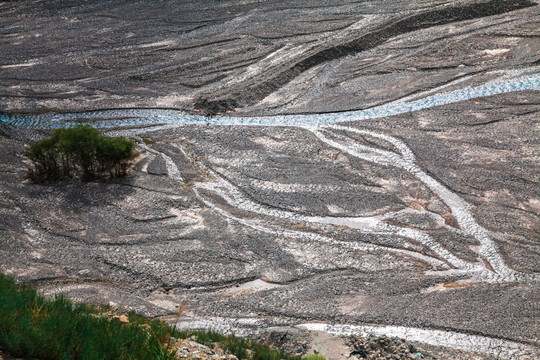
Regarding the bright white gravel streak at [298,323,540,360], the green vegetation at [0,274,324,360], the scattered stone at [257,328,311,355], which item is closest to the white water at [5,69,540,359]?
the bright white gravel streak at [298,323,540,360]

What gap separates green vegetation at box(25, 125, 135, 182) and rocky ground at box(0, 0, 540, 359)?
18.6 inches

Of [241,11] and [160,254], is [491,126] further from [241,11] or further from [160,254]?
[241,11]

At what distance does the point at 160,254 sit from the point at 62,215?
305 centimetres

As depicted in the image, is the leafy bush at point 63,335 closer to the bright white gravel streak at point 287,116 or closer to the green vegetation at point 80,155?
the green vegetation at point 80,155

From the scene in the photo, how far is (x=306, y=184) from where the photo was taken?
50.4ft

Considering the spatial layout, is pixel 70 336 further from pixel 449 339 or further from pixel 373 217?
pixel 373 217

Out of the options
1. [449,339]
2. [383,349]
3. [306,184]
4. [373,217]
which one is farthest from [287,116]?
[383,349]

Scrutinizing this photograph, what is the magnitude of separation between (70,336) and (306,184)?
950 centimetres

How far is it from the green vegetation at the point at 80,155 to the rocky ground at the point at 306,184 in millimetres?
473

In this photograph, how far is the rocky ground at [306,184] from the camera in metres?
11.0

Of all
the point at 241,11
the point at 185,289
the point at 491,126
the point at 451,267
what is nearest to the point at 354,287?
the point at 451,267

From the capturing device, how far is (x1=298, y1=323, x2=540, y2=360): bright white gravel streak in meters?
9.36

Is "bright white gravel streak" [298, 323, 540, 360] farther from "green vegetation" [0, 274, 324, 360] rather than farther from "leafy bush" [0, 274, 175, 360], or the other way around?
"leafy bush" [0, 274, 175, 360]

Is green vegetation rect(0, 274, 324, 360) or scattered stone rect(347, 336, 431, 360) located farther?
scattered stone rect(347, 336, 431, 360)
